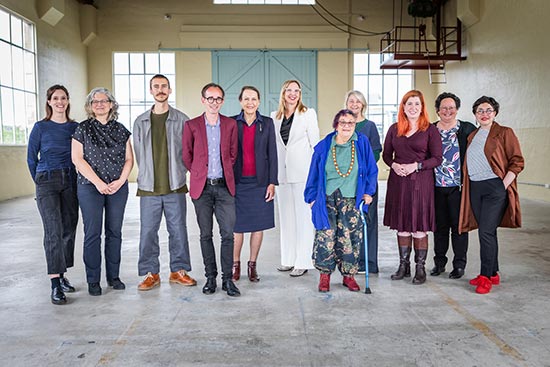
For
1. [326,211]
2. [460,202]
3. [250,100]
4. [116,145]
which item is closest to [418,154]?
[460,202]

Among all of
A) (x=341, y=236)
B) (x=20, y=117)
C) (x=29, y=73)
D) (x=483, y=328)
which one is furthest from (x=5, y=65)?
(x=483, y=328)

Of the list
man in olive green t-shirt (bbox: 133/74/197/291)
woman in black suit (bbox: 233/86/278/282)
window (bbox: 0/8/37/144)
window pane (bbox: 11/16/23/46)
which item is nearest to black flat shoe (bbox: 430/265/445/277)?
woman in black suit (bbox: 233/86/278/282)

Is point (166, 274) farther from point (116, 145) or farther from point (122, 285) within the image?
point (116, 145)

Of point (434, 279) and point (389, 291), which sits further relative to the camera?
point (434, 279)

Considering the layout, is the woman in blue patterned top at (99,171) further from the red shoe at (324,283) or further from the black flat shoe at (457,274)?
the black flat shoe at (457,274)

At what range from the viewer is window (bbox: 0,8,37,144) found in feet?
35.5

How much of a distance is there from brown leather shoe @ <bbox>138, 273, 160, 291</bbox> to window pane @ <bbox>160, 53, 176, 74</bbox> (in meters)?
12.5

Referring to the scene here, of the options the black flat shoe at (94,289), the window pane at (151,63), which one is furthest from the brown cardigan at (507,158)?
the window pane at (151,63)

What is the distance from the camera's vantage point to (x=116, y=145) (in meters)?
3.72

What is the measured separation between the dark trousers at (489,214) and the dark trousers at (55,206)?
3017mm

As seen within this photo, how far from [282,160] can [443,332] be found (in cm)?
190

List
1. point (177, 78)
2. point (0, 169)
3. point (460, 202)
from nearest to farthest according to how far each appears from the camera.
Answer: point (460, 202) → point (0, 169) → point (177, 78)

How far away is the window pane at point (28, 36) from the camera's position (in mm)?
11711

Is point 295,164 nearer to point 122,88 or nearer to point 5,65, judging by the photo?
point 5,65
